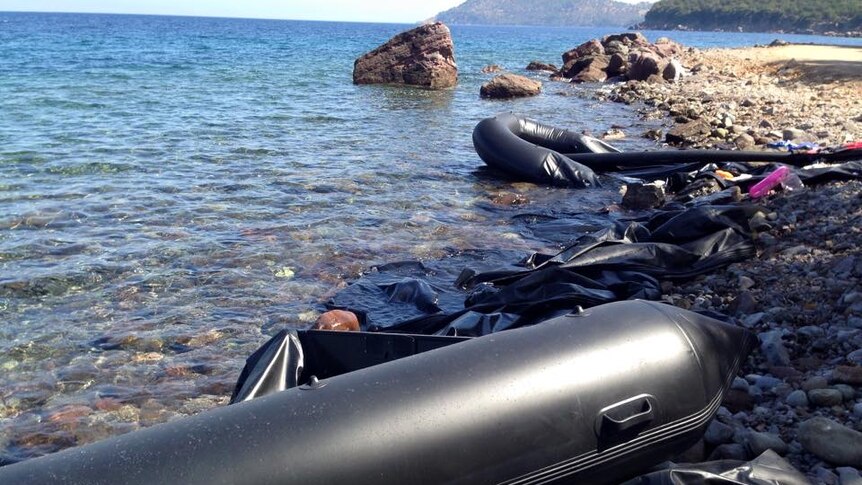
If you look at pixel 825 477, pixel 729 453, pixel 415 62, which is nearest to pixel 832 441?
A: pixel 825 477

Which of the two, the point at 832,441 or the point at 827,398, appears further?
the point at 827,398

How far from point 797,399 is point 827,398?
0.40ft

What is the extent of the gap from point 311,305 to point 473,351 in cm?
304

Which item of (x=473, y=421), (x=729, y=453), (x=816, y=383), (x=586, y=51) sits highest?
(x=586, y=51)

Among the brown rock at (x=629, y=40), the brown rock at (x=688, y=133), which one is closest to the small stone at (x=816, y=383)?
the brown rock at (x=688, y=133)

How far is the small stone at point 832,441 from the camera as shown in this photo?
2918 millimetres

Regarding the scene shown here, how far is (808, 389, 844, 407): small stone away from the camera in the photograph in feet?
11.2

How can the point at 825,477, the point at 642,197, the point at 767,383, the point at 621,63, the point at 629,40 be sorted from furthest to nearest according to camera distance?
the point at 629,40
the point at 621,63
the point at 642,197
the point at 767,383
the point at 825,477

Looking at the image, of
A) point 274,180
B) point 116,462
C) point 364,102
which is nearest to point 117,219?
point 274,180

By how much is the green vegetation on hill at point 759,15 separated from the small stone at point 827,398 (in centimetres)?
9506

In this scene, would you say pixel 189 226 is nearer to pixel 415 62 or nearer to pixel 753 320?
pixel 753 320

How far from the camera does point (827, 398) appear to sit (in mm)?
3408

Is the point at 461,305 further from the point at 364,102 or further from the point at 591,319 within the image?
the point at 364,102

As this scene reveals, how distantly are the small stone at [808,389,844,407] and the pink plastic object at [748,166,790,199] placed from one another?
4.48 meters
